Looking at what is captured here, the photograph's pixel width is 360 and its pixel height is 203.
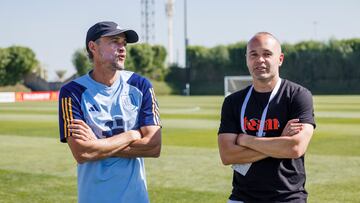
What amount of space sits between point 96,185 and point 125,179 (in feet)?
0.73

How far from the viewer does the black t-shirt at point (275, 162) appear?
168 inches

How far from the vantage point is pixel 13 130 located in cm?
2062

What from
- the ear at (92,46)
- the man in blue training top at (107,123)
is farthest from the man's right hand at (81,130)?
the ear at (92,46)

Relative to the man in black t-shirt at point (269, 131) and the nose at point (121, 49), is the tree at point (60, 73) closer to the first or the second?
the nose at point (121, 49)

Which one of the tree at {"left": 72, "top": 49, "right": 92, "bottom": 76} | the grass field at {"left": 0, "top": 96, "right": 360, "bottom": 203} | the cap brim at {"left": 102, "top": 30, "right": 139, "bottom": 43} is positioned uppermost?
the cap brim at {"left": 102, "top": 30, "right": 139, "bottom": 43}

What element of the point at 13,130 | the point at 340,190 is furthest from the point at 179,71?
the point at 340,190

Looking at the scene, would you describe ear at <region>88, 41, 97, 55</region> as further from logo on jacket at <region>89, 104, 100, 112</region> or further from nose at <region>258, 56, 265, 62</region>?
nose at <region>258, 56, 265, 62</region>

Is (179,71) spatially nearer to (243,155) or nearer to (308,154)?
(308,154)

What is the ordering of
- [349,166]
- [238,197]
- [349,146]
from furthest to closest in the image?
[349,146] → [349,166] → [238,197]

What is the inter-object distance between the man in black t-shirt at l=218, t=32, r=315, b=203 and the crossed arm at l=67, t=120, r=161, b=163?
714mm

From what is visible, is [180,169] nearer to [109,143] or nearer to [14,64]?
[109,143]

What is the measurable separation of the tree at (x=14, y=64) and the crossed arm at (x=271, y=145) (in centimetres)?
6981

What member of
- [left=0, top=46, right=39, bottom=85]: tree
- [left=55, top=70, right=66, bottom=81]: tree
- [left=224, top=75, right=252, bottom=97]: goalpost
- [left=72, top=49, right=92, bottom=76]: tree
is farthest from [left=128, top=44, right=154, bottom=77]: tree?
[left=224, top=75, right=252, bottom=97]: goalpost

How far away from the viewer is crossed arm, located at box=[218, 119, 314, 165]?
14.1 ft
